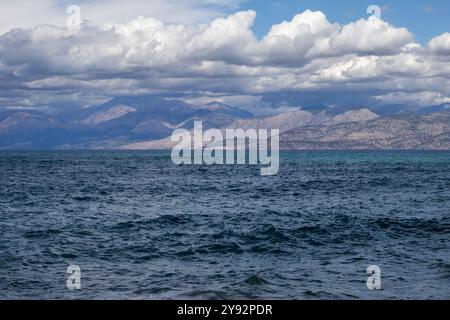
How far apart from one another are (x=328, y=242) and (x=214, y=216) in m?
16.6

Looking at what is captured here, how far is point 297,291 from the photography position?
24844mm

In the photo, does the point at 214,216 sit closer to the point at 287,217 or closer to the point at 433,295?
the point at 287,217

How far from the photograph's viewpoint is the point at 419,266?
99.3 feet

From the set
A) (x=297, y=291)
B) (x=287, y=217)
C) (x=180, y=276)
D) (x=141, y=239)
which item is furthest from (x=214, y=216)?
(x=297, y=291)

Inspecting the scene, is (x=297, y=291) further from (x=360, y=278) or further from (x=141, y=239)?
(x=141, y=239)
